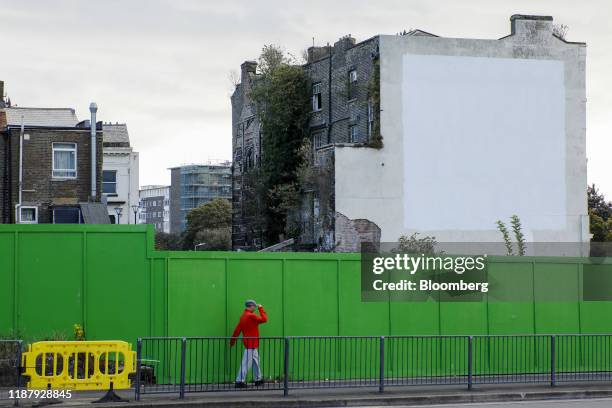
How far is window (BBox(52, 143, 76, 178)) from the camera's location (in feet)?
155

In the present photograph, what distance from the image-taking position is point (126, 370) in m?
16.8

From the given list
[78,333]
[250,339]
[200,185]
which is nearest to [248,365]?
[250,339]

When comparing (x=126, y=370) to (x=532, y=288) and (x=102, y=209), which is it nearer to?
(x=532, y=288)

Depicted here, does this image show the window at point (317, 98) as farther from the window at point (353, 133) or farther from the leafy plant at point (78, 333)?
the leafy plant at point (78, 333)

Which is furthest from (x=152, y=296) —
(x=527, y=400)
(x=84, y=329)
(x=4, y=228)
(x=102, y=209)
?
(x=102, y=209)

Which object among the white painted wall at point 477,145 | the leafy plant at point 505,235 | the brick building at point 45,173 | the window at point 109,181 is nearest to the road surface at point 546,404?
the leafy plant at point 505,235

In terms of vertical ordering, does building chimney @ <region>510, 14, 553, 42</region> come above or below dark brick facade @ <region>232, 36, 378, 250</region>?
above

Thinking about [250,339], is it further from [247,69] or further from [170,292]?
[247,69]

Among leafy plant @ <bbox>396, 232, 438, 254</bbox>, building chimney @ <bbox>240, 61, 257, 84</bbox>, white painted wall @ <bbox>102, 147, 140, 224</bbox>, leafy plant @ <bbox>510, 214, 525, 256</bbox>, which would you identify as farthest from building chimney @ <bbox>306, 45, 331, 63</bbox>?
white painted wall @ <bbox>102, 147, 140, 224</bbox>

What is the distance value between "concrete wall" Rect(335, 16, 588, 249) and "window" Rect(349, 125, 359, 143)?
3.39m

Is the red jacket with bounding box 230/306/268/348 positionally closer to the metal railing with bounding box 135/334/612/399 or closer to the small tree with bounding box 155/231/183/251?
the metal railing with bounding box 135/334/612/399

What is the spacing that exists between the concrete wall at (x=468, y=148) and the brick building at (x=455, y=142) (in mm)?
52

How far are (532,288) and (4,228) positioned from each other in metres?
12.1

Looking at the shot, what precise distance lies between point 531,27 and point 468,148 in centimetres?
728
